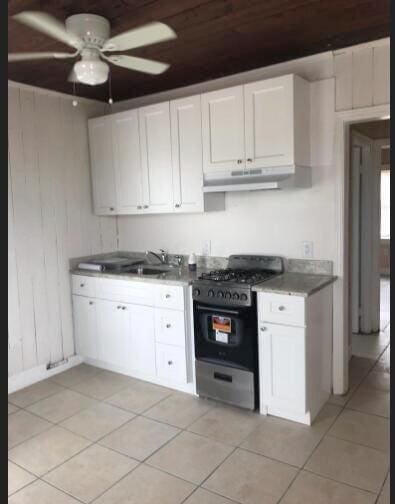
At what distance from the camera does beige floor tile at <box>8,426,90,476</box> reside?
2545mm

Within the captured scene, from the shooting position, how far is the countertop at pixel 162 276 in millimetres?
3307

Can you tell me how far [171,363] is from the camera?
133 inches

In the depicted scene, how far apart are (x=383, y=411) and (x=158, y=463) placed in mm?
1622

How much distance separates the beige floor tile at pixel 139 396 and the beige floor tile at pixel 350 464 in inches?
50.7

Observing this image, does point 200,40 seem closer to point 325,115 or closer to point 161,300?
point 325,115

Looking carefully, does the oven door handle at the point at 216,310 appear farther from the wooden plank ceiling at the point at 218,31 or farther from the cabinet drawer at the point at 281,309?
the wooden plank ceiling at the point at 218,31

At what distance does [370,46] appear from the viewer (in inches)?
113

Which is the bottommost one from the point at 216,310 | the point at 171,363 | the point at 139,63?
the point at 171,363

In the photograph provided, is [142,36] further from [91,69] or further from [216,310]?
[216,310]

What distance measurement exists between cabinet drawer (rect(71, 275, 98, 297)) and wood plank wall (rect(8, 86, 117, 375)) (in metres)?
0.08

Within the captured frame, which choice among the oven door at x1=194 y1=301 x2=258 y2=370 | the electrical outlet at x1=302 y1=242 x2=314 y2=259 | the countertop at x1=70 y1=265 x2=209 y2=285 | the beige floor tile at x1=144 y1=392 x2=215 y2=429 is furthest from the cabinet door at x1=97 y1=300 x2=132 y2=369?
the electrical outlet at x1=302 y1=242 x2=314 y2=259

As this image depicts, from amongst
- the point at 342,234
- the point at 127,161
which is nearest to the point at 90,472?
the point at 342,234

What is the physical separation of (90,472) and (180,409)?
33.4 inches

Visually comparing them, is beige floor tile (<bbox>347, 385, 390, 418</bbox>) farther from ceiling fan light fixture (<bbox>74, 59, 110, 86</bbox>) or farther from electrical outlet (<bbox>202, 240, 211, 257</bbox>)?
ceiling fan light fixture (<bbox>74, 59, 110, 86</bbox>)
